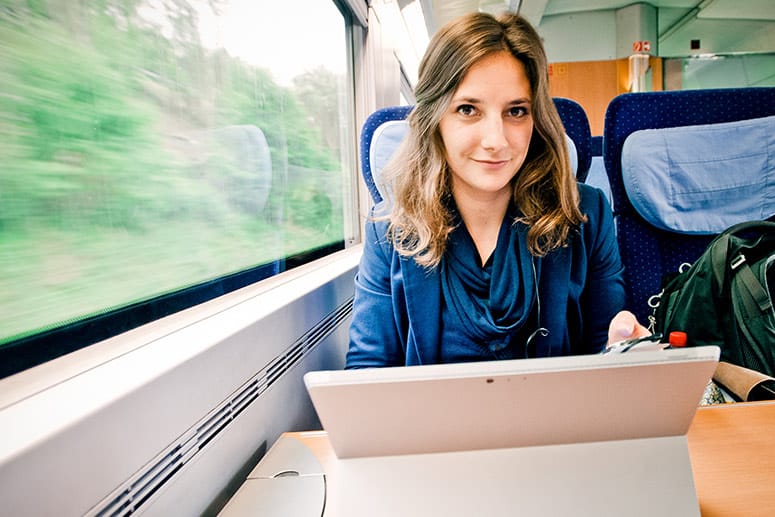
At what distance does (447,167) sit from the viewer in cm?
116

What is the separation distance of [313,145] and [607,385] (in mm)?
1546

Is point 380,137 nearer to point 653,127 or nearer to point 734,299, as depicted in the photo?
point 653,127

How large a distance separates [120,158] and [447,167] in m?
0.71

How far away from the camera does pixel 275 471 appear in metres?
0.70

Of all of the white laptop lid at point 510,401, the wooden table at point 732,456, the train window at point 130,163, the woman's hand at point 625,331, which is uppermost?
the train window at point 130,163

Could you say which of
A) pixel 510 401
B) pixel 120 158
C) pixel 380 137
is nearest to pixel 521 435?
pixel 510 401

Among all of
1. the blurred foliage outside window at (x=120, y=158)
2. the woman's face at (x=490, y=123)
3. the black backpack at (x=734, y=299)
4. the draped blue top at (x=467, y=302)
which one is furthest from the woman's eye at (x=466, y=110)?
the black backpack at (x=734, y=299)

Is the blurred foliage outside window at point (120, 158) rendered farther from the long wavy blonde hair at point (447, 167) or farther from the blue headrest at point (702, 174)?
the blue headrest at point (702, 174)

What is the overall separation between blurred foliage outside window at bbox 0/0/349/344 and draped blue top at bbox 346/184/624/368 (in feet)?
1.15

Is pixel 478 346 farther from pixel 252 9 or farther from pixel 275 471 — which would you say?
pixel 252 9

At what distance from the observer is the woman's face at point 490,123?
3.32 feet

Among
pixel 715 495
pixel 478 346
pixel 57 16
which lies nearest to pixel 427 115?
pixel 478 346

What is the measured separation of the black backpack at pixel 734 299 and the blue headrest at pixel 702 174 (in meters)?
0.15

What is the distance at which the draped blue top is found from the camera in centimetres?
104
